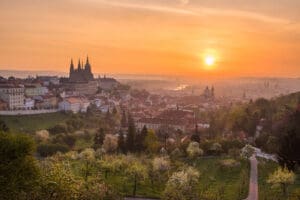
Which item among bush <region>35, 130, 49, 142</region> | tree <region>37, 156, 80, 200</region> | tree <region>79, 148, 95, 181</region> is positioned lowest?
bush <region>35, 130, 49, 142</region>

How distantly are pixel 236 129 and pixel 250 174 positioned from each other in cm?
2178

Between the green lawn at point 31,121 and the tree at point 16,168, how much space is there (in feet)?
126

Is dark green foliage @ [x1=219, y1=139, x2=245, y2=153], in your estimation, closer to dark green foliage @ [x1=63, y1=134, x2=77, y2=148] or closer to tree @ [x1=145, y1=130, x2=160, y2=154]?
tree @ [x1=145, y1=130, x2=160, y2=154]

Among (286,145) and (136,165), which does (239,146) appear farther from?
(136,165)

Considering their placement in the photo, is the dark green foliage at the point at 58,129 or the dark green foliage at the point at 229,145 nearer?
the dark green foliage at the point at 229,145

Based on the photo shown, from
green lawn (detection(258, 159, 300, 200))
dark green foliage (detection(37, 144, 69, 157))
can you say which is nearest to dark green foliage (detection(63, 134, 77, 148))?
dark green foliage (detection(37, 144, 69, 157))

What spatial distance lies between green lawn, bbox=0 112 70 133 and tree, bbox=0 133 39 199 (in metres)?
38.4

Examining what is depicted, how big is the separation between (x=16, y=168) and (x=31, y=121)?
46.0 meters

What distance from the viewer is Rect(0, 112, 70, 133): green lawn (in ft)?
181

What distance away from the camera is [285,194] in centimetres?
2267

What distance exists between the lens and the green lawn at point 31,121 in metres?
55.1

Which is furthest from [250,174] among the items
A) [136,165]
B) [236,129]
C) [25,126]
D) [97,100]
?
[97,100]

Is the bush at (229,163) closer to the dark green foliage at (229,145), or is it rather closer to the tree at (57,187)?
the dark green foliage at (229,145)

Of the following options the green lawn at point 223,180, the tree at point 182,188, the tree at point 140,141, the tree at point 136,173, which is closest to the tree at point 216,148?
the green lawn at point 223,180
